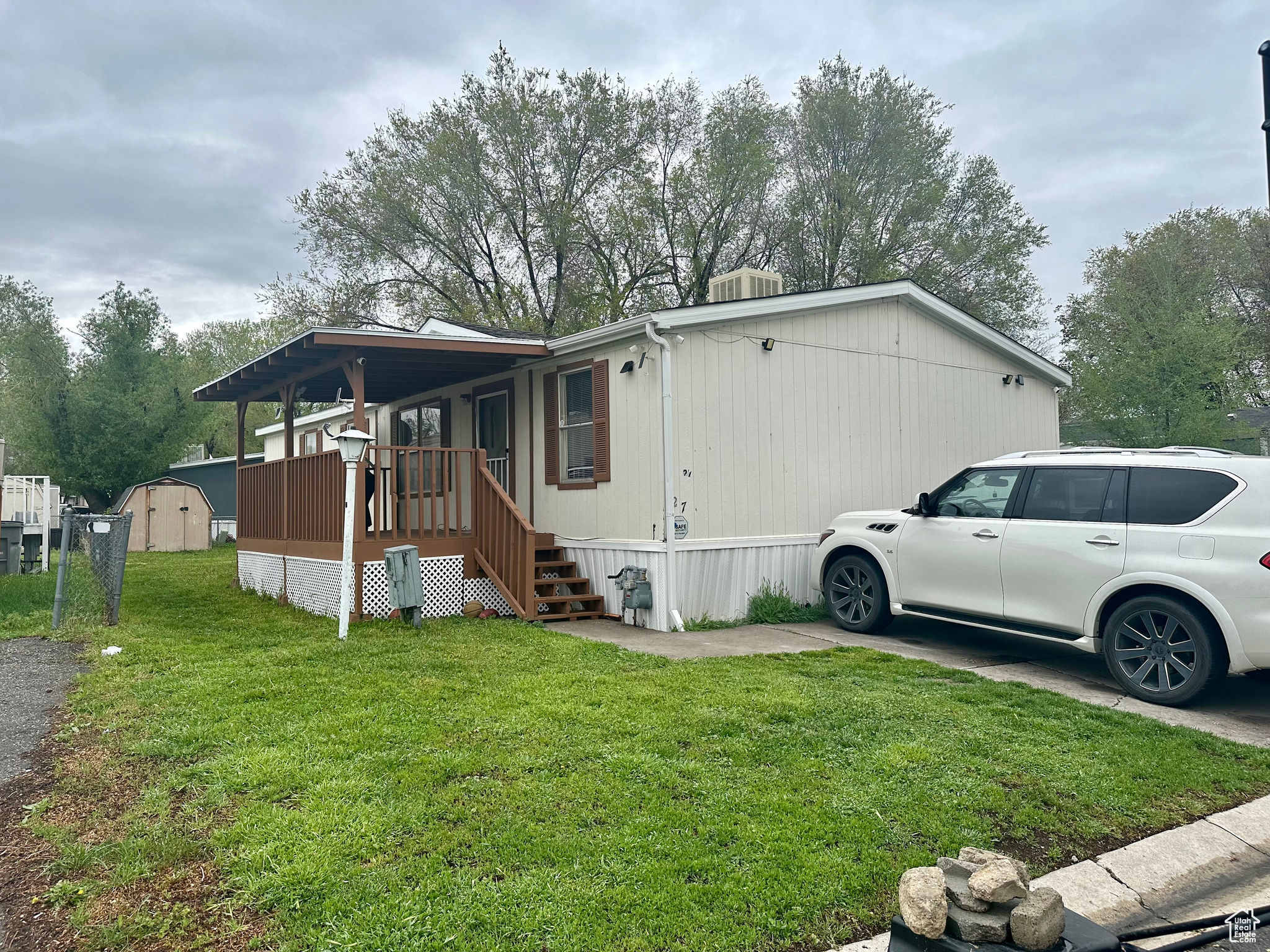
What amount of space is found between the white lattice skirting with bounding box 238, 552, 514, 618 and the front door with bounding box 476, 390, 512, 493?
83.9 inches

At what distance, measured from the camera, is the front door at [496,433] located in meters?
10.9

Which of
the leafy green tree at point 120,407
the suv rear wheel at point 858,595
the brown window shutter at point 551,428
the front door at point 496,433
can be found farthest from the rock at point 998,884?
the leafy green tree at point 120,407

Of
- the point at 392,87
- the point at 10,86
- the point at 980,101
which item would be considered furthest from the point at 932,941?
the point at 392,87

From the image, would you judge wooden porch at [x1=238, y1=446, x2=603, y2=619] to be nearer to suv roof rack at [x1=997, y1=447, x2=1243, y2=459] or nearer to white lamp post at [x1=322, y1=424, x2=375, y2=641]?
white lamp post at [x1=322, y1=424, x2=375, y2=641]

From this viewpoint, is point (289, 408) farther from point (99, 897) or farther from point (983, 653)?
point (99, 897)

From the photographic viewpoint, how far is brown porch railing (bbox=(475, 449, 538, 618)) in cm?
831

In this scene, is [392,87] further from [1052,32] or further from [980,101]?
[1052,32]

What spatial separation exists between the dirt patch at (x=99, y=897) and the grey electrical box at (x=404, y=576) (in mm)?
3974

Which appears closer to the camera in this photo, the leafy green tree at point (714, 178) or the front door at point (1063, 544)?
the front door at point (1063, 544)

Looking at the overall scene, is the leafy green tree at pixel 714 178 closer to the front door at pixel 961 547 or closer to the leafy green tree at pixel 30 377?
the front door at pixel 961 547

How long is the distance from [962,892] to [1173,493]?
4.48m

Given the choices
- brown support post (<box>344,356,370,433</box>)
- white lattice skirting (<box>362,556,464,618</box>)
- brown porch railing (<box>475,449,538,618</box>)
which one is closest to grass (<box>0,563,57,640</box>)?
white lattice skirting (<box>362,556,464,618</box>)

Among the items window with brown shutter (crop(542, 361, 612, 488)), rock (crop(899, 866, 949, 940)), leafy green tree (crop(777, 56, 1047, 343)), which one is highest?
leafy green tree (crop(777, 56, 1047, 343))

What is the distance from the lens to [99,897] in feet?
8.82
